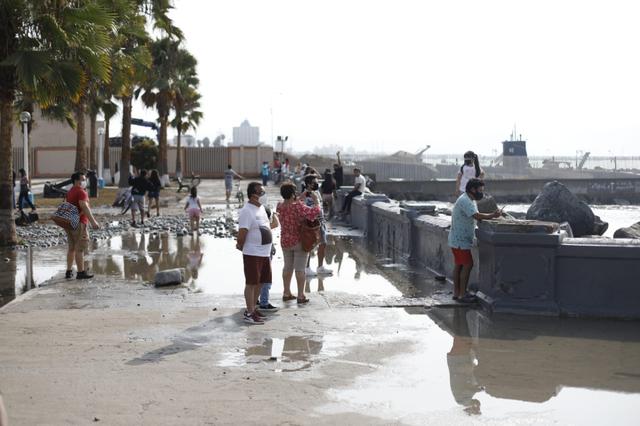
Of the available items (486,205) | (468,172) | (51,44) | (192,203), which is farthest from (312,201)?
(192,203)

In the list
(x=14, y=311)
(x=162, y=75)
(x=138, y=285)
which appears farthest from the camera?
(x=162, y=75)

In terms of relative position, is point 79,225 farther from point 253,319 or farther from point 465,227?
point 465,227

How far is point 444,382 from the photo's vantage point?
7152 millimetres

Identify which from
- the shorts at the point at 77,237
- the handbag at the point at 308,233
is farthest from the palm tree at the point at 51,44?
the handbag at the point at 308,233

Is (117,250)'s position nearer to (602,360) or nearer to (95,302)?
(95,302)

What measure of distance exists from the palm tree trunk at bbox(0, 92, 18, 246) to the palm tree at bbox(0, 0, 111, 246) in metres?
1.08

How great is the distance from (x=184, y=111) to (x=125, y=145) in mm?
22848

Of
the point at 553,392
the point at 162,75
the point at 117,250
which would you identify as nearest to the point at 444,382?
the point at 553,392

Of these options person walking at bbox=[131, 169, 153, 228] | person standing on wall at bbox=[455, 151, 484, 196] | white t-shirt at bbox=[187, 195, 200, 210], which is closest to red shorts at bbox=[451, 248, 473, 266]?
person standing on wall at bbox=[455, 151, 484, 196]

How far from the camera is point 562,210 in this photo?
1652cm

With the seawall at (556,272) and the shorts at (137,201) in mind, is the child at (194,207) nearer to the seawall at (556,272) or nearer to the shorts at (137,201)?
the shorts at (137,201)

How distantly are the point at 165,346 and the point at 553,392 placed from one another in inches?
149

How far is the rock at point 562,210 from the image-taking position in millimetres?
16312

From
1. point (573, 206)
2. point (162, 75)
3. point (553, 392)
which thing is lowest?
point (553, 392)
